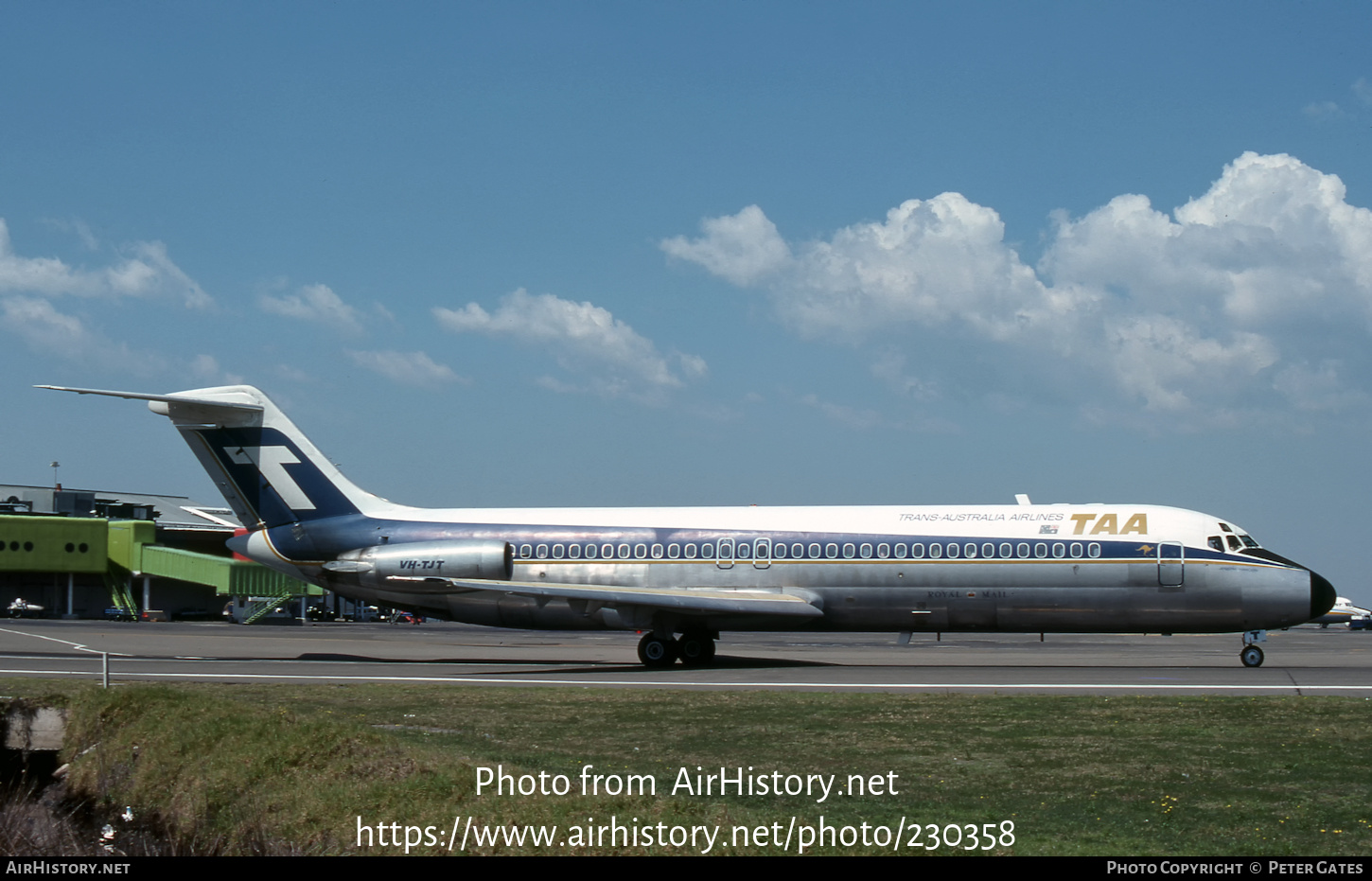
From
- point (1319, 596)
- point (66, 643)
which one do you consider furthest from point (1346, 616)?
point (66, 643)

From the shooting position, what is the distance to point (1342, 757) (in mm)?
13531

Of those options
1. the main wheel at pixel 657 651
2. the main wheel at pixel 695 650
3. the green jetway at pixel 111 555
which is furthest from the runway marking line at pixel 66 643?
the green jetway at pixel 111 555

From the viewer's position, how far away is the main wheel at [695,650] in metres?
30.7

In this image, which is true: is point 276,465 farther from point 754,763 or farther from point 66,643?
point 754,763

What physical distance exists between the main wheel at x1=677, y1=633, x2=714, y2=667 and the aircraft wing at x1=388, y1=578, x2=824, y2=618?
1164 millimetres

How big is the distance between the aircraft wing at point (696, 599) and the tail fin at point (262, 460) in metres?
6.33

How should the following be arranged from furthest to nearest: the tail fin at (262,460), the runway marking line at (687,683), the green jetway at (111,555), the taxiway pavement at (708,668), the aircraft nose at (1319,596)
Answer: the green jetway at (111,555)
the tail fin at (262,460)
the aircraft nose at (1319,596)
the taxiway pavement at (708,668)
the runway marking line at (687,683)

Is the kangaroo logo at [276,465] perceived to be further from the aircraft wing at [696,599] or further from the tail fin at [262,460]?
the aircraft wing at [696,599]

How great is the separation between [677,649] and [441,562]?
6.39 m

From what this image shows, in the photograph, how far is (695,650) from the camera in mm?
30766

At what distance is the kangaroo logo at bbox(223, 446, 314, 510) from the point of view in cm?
3331

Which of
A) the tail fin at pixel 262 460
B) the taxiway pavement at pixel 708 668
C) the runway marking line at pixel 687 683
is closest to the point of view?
the runway marking line at pixel 687 683

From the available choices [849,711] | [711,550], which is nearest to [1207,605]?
[711,550]

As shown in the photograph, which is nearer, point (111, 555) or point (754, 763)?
point (754, 763)
